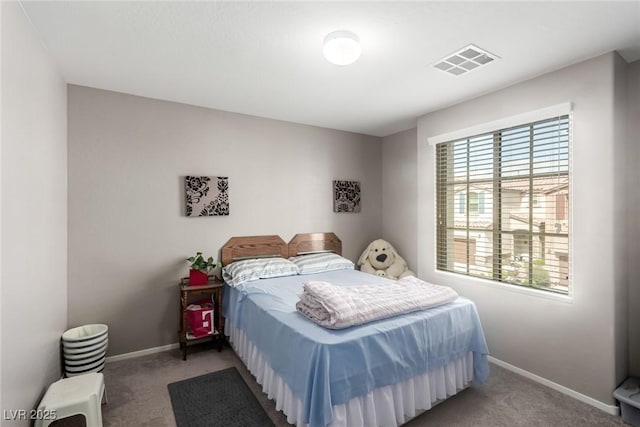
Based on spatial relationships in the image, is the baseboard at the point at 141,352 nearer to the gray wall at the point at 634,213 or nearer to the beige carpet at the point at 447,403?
the beige carpet at the point at 447,403

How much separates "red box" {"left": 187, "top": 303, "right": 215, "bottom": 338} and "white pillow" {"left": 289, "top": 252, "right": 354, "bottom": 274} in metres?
1.04

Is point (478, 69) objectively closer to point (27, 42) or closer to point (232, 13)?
point (232, 13)

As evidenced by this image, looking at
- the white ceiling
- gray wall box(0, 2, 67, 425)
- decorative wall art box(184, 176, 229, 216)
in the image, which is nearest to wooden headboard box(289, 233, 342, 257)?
decorative wall art box(184, 176, 229, 216)

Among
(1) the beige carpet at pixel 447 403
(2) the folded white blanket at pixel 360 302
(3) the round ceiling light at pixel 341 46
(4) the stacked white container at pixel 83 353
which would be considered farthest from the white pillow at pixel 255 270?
(3) the round ceiling light at pixel 341 46

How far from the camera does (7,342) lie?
150 centimetres

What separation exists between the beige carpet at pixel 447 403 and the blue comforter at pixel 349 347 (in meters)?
0.26

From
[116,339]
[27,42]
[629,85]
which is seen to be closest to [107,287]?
[116,339]

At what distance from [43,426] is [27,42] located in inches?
86.7

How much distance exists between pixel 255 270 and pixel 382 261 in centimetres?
183

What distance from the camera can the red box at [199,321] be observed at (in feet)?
9.75

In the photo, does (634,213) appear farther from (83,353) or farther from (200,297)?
(83,353)

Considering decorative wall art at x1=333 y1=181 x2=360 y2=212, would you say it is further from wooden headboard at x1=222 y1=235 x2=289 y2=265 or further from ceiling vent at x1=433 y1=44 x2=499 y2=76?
ceiling vent at x1=433 y1=44 x2=499 y2=76

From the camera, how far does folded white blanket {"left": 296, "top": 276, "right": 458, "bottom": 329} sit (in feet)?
6.30

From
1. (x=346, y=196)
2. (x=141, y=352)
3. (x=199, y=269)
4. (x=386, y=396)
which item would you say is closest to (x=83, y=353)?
(x=141, y=352)
